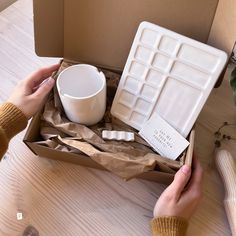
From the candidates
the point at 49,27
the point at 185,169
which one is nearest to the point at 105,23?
the point at 49,27

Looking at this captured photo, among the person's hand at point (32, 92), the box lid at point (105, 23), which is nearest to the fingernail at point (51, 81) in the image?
the person's hand at point (32, 92)

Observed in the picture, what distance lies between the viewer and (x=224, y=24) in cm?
65

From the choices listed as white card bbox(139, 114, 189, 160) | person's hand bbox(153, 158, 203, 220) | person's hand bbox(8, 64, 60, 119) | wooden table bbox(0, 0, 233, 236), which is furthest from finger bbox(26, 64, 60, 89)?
person's hand bbox(153, 158, 203, 220)

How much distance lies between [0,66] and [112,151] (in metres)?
0.36

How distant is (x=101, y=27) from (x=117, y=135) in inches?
8.7

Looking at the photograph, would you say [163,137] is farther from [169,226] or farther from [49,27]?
[49,27]

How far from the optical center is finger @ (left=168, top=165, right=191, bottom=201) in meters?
0.59

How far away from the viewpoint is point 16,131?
2.11ft

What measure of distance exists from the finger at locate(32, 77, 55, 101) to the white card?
7.6 inches

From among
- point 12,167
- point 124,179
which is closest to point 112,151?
point 124,179

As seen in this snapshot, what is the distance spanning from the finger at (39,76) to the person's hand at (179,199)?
1.06 ft

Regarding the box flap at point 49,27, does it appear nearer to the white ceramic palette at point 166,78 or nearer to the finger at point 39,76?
the finger at point 39,76

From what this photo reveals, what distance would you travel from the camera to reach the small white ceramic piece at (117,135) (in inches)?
26.6

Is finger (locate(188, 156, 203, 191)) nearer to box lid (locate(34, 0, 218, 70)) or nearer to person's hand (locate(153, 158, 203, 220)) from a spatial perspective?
person's hand (locate(153, 158, 203, 220))
